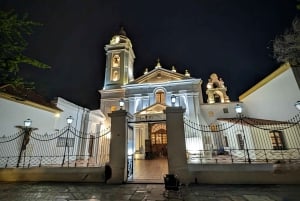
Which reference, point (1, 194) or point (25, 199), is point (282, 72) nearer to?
point (25, 199)

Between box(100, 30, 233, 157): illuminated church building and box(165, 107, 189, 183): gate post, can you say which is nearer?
box(165, 107, 189, 183): gate post

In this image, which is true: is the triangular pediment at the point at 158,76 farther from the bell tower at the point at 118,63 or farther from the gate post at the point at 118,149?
the gate post at the point at 118,149

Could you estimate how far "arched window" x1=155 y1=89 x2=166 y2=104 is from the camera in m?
22.6

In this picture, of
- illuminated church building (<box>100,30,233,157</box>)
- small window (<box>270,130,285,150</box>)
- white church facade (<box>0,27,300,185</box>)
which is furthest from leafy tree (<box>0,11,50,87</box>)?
small window (<box>270,130,285,150</box>)

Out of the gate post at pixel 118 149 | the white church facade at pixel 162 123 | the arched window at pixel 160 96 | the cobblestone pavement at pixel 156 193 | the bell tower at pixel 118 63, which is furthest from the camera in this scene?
the bell tower at pixel 118 63

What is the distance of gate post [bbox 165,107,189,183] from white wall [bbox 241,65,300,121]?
10765 millimetres

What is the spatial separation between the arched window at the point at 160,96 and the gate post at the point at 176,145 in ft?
50.5

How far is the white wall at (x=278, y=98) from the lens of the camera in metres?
12.1

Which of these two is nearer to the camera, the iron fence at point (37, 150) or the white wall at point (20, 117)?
the iron fence at point (37, 150)

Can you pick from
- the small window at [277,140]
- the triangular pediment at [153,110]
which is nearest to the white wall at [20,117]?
the triangular pediment at [153,110]

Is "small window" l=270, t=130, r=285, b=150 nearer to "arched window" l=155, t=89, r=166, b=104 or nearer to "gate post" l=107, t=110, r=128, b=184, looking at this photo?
"gate post" l=107, t=110, r=128, b=184

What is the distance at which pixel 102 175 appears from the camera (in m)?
7.09

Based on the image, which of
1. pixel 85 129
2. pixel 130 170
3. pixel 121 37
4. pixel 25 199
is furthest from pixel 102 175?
pixel 121 37

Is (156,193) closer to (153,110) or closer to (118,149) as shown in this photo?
(118,149)
